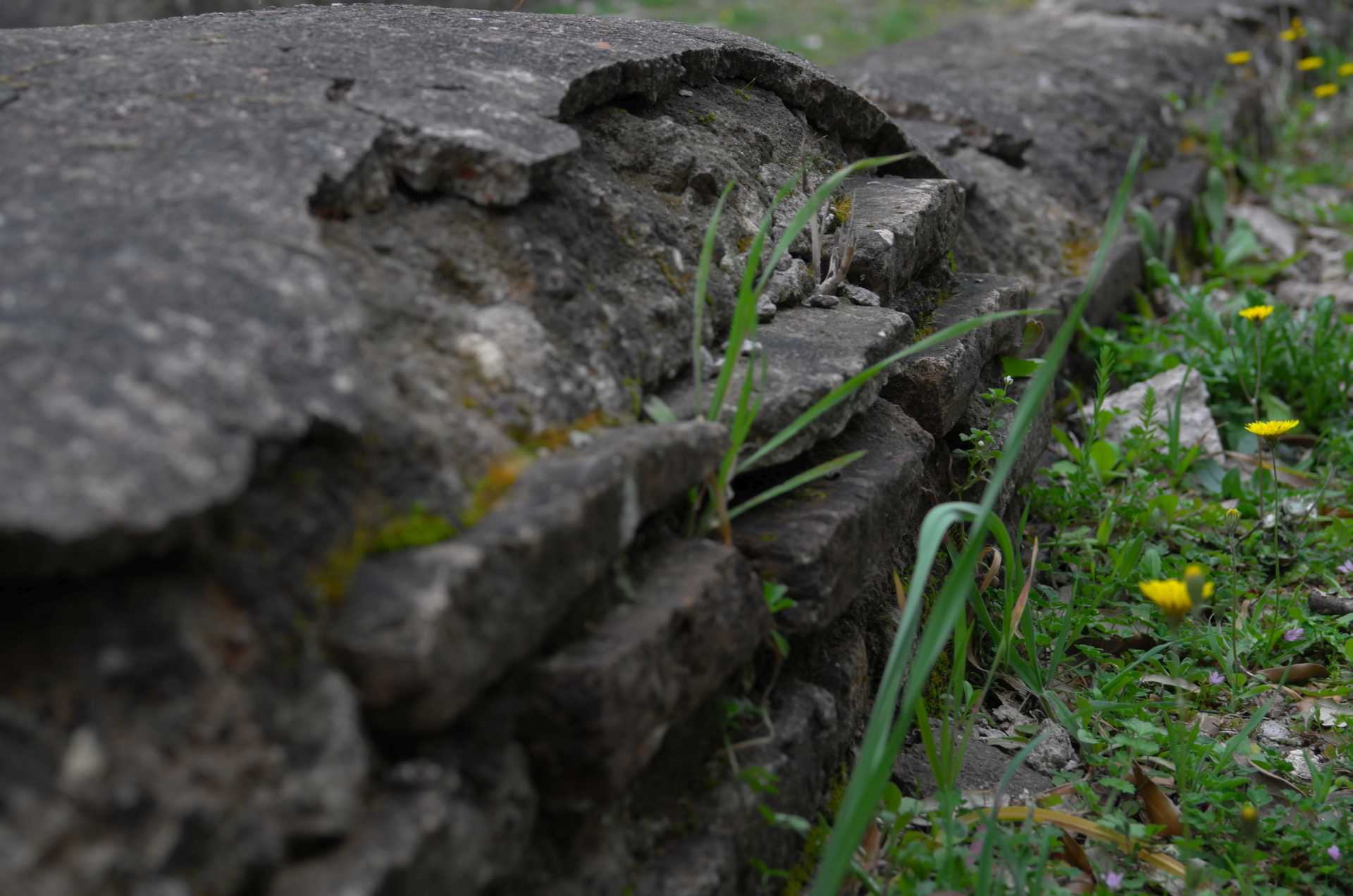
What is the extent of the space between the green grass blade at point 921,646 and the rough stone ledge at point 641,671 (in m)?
0.17

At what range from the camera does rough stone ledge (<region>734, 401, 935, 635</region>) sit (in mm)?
1327

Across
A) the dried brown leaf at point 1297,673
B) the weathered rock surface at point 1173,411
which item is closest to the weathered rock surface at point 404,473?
the dried brown leaf at point 1297,673

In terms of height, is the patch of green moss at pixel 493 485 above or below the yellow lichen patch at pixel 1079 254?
above

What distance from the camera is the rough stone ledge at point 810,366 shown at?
139cm

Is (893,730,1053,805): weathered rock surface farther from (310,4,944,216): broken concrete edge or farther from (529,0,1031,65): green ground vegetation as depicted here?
(529,0,1031,65): green ground vegetation

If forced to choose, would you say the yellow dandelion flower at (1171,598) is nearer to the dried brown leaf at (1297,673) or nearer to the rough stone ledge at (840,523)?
the rough stone ledge at (840,523)

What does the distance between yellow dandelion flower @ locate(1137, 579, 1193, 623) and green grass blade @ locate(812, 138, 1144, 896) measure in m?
0.33

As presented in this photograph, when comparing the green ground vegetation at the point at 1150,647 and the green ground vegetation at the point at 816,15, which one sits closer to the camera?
the green ground vegetation at the point at 1150,647

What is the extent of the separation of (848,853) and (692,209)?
1018 mm

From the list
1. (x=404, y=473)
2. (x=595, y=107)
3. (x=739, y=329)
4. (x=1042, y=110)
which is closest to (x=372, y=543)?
(x=404, y=473)

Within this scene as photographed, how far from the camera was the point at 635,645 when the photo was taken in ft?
3.44

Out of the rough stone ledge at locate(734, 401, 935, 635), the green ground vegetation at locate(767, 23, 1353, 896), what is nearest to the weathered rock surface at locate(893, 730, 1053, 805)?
the green ground vegetation at locate(767, 23, 1353, 896)

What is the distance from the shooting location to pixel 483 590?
928 millimetres

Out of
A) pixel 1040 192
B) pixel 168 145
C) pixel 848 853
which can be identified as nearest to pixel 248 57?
pixel 168 145
